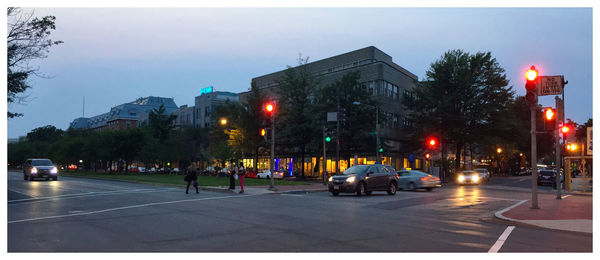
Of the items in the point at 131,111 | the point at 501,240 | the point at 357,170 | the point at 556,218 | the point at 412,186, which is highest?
the point at 131,111

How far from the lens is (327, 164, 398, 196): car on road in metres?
21.5

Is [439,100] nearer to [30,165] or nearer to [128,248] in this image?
[30,165]

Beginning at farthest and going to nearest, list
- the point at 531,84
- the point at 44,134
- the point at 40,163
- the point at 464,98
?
the point at 44,134
the point at 464,98
the point at 40,163
the point at 531,84

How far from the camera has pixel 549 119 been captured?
1537cm

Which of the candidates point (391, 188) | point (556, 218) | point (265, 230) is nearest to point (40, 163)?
point (391, 188)

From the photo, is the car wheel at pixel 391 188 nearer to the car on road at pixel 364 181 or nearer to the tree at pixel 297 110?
the car on road at pixel 364 181

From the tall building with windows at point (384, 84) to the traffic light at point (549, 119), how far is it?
122 feet

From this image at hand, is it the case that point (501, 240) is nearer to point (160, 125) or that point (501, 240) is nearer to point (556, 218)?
point (556, 218)

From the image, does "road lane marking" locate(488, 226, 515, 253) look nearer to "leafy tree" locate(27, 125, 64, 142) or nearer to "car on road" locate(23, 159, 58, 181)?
"car on road" locate(23, 159, 58, 181)

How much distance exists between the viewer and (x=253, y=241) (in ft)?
28.4

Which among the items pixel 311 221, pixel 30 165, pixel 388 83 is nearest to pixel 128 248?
pixel 311 221

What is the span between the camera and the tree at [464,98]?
166ft

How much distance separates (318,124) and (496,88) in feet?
67.7

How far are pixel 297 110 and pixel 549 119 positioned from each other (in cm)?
3506
